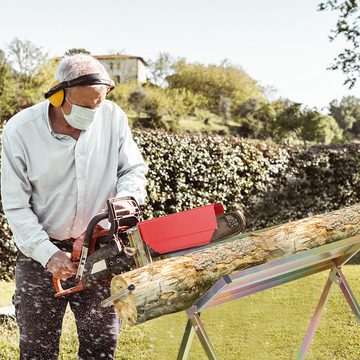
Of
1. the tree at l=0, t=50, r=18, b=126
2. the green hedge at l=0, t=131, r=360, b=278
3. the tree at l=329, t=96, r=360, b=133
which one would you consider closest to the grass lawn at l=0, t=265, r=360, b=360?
the green hedge at l=0, t=131, r=360, b=278

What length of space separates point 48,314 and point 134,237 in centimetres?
69

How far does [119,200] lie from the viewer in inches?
94.4

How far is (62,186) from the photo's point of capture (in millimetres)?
2574

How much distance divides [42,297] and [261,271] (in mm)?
1032

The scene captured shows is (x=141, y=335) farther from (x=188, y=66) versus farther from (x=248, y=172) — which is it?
(x=188, y=66)

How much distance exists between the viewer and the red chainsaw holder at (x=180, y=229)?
211 cm

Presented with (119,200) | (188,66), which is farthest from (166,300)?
Answer: (188,66)

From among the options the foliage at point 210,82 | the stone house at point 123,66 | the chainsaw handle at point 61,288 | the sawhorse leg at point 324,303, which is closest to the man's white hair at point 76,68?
the chainsaw handle at point 61,288

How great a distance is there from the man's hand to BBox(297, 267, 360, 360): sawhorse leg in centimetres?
102

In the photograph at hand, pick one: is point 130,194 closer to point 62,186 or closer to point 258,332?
point 62,186

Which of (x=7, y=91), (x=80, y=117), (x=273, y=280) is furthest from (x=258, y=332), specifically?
(x=7, y=91)

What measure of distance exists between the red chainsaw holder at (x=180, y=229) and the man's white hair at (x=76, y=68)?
2.25ft

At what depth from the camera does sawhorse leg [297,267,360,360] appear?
2539 millimetres

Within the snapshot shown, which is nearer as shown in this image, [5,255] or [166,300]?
[166,300]
